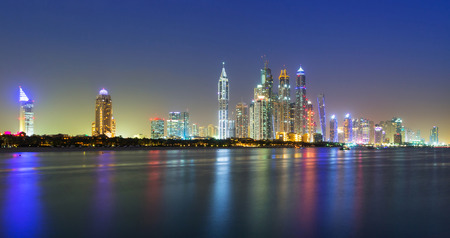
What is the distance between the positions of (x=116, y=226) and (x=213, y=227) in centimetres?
392

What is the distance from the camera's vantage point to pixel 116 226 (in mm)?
14844

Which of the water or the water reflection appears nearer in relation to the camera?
the water reflection

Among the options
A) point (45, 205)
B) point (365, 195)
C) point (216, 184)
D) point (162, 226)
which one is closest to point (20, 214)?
point (45, 205)

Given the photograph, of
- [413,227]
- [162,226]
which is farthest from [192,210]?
[413,227]

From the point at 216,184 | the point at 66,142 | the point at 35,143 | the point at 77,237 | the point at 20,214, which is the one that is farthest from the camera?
the point at 66,142

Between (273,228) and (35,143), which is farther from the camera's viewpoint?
(35,143)

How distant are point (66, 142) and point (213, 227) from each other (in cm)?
16743

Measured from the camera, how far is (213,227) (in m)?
14.9

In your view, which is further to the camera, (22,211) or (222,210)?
(222,210)

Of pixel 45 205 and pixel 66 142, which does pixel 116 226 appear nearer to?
pixel 45 205

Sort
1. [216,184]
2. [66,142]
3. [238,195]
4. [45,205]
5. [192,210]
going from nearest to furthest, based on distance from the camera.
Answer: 1. [192,210]
2. [45,205]
3. [238,195]
4. [216,184]
5. [66,142]

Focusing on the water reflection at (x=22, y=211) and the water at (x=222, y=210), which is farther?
the water at (x=222, y=210)

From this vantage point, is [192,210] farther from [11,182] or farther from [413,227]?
[11,182]

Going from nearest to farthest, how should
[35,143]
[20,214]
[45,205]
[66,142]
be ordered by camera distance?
1. [20,214]
2. [45,205]
3. [35,143]
4. [66,142]
